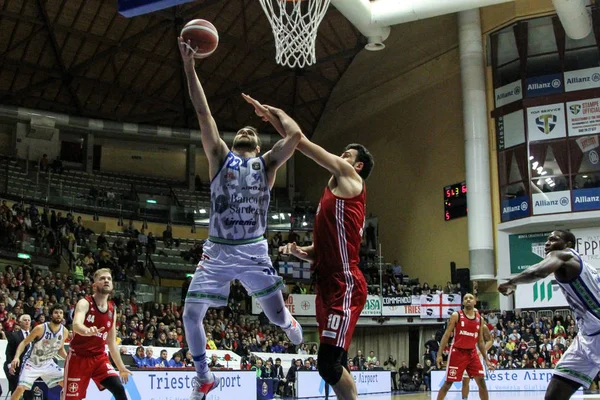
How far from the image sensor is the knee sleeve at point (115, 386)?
8.73 metres

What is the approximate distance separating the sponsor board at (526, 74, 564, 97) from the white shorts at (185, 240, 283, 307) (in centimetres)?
2859

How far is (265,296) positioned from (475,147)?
2881 cm

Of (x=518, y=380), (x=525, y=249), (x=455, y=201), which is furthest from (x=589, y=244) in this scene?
(x=518, y=380)

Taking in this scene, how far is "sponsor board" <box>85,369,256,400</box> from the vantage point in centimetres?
1395

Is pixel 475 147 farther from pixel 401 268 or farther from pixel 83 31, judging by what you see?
pixel 83 31

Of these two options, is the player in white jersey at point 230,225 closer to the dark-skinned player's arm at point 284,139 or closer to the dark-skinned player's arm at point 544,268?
the dark-skinned player's arm at point 284,139

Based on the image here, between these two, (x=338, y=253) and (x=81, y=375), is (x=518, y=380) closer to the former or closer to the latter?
(x=81, y=375)

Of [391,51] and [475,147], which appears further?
[391,51]

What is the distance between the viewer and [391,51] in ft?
128

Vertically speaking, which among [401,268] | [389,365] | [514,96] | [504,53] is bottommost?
[389,365]

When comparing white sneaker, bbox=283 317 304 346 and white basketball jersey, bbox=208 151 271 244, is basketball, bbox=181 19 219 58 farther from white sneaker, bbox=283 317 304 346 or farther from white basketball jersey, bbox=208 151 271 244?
white sneaker, bbox=283 317 304 346

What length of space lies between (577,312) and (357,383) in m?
17.8

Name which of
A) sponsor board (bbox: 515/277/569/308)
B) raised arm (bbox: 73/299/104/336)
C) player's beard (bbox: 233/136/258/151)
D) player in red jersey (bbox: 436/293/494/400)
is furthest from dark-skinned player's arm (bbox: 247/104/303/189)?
sponsor board (bbox: 515/277/569/308)

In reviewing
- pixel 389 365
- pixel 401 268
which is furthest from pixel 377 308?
pixel 401 268
